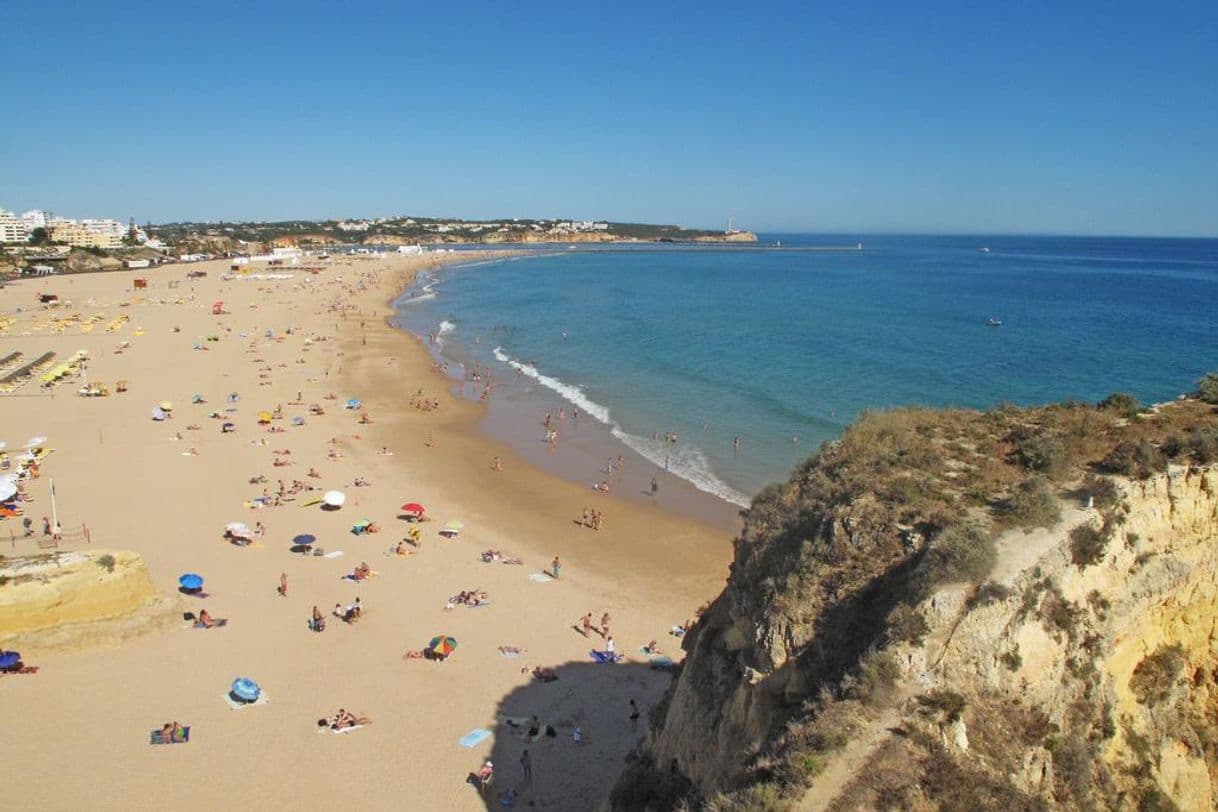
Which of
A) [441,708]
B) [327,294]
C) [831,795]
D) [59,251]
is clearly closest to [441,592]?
[441,708]

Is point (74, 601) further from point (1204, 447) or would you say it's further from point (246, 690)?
point (1204, 447)

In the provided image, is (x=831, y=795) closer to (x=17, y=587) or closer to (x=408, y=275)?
(x=17, y=587)

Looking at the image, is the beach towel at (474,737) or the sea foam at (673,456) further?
the sea foam at (673,456)

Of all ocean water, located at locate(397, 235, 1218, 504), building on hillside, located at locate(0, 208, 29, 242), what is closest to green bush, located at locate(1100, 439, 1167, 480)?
ocean water, located at locate(397, 235, 1218, 504)

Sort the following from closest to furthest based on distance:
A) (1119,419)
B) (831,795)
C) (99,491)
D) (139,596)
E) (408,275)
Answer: (831,795) < (1119,419) < (139,596) < (99,491) < (408,275)

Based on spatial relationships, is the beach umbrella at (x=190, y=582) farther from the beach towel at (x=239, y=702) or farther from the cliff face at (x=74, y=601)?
the beach towel at (x=239, y=702)

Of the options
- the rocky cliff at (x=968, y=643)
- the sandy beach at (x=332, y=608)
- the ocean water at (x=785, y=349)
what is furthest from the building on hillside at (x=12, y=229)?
the rocky cliff at (x=968, y=643)
